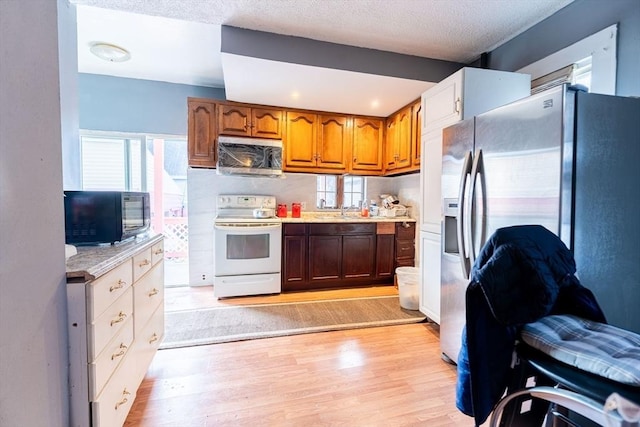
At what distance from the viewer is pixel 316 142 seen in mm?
3664

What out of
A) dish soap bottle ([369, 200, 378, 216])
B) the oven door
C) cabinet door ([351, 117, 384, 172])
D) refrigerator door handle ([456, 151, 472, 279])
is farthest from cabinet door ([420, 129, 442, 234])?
the oven door

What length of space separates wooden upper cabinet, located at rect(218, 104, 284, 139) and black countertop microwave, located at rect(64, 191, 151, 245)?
2111mm

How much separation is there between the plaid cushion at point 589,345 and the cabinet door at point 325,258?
8.62 feet

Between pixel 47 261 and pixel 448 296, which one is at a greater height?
pixel 47 261

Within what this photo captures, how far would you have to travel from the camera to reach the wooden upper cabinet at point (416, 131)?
311 cm

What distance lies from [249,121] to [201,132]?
58 centimetres

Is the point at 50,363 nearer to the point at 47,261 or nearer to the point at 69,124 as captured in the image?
the point at 47,261

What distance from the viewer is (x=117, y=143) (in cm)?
348

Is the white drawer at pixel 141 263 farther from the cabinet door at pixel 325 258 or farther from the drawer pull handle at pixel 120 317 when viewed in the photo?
the cabinet door at pixel 325 258

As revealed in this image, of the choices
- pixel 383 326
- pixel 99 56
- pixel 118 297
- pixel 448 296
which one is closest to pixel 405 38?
pixel 448 296

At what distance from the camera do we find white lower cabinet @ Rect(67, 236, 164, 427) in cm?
100

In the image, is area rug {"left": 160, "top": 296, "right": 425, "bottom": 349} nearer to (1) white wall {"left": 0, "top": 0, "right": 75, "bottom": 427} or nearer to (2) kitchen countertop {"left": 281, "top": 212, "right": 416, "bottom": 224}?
(2) kitchen countertop {"left": 281, "top": 212, "right": 416, "bottom": 224}

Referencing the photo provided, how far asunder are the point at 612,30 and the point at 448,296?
1.98m

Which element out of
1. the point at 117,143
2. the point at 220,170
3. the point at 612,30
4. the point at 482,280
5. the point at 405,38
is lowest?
the point at 482,280
